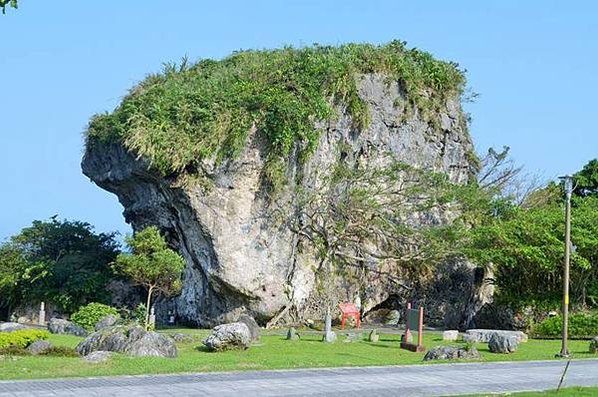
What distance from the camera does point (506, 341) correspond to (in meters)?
21.2

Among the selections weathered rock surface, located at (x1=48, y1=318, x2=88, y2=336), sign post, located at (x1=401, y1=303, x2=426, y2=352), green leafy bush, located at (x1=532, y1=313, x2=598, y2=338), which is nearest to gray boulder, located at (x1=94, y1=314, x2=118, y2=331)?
weathered rock surface, located at (x1=48, y1=318, x2=88, y2=336)

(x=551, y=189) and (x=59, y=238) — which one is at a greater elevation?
(x=551, y=189)

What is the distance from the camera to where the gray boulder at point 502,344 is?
69.2 ft

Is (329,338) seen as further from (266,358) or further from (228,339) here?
(266,358)

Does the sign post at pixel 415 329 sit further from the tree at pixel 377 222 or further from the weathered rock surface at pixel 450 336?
the tree at pixel 377 222

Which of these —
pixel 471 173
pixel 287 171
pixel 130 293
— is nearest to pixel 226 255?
pixel 287 171

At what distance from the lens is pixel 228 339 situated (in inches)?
798

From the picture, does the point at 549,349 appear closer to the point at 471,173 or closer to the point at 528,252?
the point at 528,252

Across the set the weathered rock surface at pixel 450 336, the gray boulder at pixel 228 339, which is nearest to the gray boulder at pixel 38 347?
the gray boulder at pixel 228 339

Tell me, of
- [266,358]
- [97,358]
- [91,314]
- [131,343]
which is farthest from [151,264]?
[97,358]

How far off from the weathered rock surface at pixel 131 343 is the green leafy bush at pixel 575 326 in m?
14.3

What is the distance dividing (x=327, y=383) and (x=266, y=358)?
4130 millimetres

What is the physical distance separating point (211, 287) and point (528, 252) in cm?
1143

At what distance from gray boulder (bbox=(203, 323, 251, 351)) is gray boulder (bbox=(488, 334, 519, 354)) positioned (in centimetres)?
633
